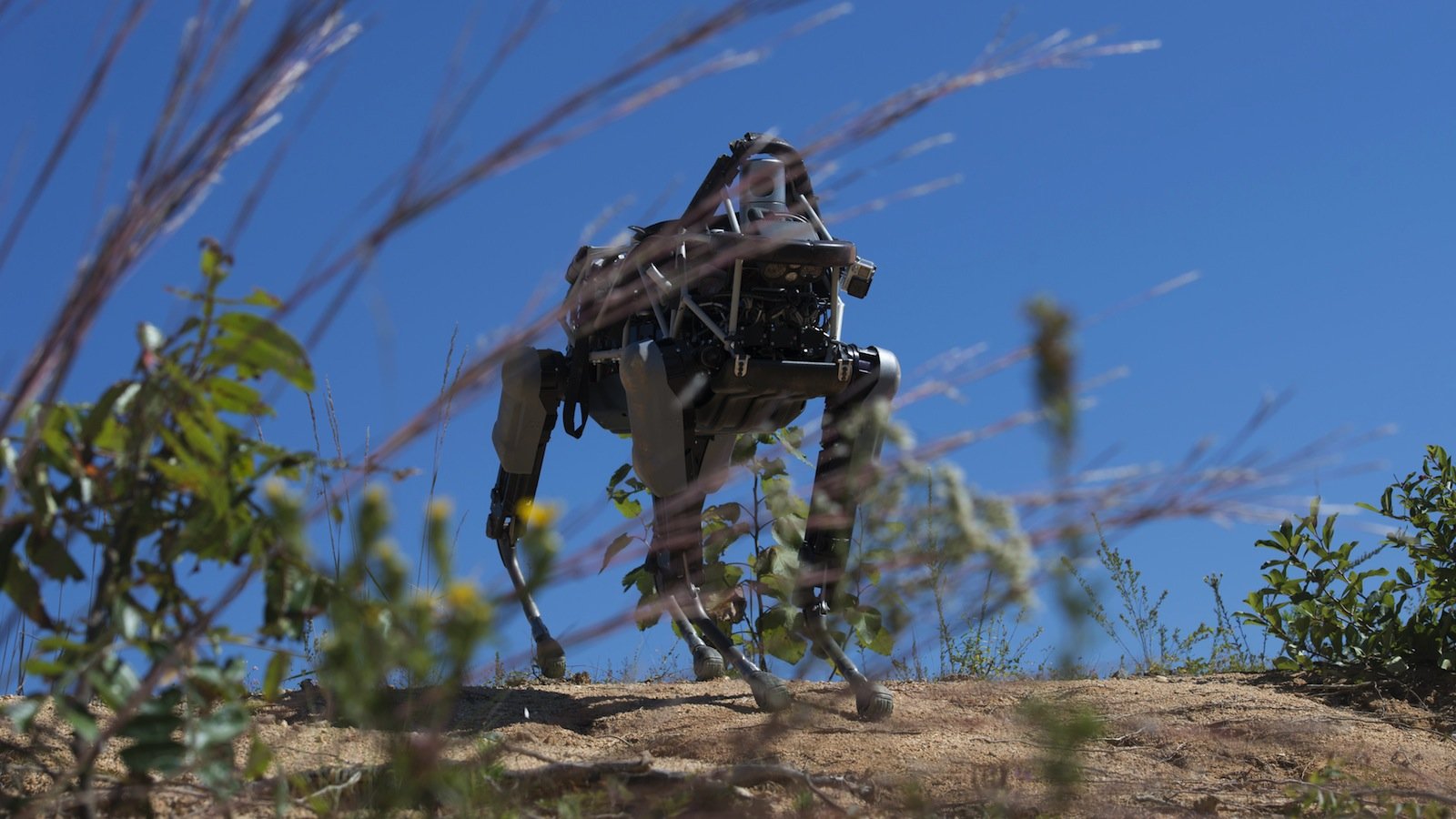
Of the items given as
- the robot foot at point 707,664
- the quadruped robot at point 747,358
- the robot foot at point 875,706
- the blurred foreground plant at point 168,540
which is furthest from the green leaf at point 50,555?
the robot foot at point 707,664

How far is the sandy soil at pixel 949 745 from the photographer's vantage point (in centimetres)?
241

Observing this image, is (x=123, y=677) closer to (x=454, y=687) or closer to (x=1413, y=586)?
(x=454, y=687)

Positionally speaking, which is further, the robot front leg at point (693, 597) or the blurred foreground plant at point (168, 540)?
the robot front leg at point (693, 597)

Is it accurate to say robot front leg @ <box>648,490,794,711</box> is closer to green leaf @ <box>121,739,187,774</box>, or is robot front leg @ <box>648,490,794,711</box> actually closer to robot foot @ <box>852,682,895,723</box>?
robot foot @ <box>852,682,895,723</box>

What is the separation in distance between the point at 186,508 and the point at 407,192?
56 centimetres

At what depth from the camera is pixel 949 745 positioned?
349 centimetres

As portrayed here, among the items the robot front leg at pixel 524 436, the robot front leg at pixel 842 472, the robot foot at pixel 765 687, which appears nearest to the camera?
the robot front leg at pixel 842 472

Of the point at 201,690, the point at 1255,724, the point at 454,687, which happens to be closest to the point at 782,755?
the point at 1255,724

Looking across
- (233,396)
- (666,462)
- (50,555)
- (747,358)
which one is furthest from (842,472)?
Result: (50,555)

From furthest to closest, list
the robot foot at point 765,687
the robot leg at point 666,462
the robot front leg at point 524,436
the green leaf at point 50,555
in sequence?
the robot front leg at point 524,436 → the robot leg at point 666,462 → the robot foot at point 765,687 → the green leaf at point 50,555

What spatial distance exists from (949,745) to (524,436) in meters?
2.09

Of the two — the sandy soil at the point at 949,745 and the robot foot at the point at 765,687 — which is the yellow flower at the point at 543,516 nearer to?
the sandy soil at the point at 949,745

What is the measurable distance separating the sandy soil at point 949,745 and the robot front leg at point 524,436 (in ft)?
1.52

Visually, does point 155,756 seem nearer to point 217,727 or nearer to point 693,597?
point 217,727
